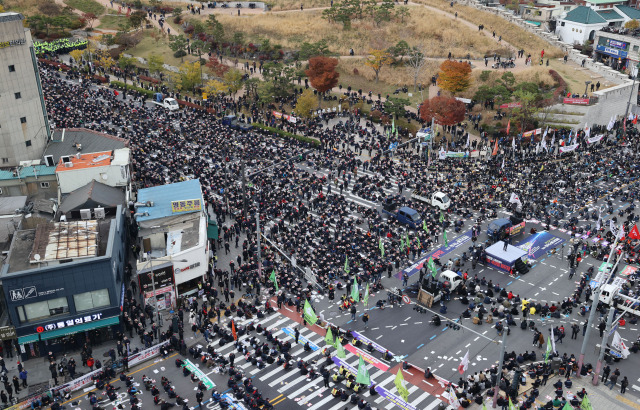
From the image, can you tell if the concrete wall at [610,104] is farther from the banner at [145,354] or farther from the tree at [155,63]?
the tree at [155,63]

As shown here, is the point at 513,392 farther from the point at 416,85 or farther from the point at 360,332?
the point at 416,85

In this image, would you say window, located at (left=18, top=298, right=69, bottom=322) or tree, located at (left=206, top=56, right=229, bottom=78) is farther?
tree, located at (left=206, top=56, right=229, bottom=78)

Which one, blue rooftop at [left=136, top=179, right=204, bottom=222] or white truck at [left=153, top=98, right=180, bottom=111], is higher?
blue rooftop at [left=136, top=179, right=204, bottom=222]

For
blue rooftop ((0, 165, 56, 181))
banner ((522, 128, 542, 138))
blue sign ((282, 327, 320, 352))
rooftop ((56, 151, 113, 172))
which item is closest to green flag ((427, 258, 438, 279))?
blue sign ((282, 327, 320, 352))

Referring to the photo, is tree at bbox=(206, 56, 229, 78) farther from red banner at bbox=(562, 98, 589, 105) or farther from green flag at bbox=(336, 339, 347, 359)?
green flag at bbox=(336, 339, 347, 359)

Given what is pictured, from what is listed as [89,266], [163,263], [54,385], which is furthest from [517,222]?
[54,385]
